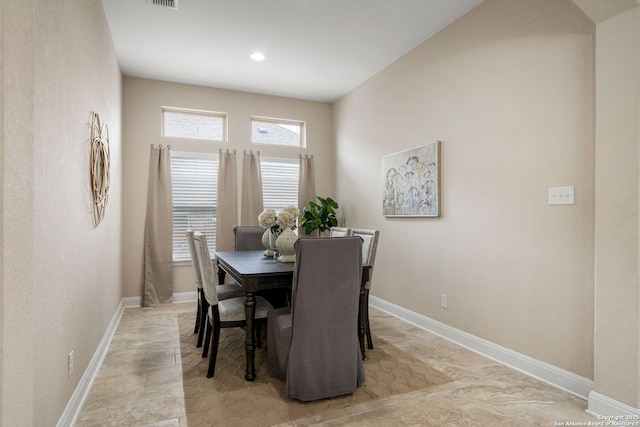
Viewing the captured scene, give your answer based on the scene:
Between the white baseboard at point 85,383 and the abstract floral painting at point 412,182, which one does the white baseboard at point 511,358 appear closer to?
the abstract floral painting at point 412,182

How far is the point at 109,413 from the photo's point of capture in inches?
85.0

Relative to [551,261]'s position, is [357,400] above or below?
below

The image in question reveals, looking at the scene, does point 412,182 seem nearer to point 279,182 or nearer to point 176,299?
point 279,182

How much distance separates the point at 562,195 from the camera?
98.0 inches

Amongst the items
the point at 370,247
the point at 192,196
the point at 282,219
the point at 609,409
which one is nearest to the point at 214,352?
the point at 282,219

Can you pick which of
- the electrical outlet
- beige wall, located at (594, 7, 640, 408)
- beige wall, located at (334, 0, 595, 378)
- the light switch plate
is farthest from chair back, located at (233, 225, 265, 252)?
beige wall, located at (594, 7, 640, 408)

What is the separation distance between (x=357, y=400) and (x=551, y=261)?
5.36ft

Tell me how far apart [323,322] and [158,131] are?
381 centimetres

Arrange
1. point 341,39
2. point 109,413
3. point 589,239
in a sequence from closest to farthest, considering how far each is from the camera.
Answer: point 109,413 → point 589,239 → point 341,39

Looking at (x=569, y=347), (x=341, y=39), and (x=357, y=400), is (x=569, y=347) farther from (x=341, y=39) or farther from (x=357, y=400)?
(x=341, y=39)

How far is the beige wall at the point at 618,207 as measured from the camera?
199 centimetres

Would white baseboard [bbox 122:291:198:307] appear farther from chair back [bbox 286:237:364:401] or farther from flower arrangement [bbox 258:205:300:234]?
chair back [bbox 286:237:364:401]

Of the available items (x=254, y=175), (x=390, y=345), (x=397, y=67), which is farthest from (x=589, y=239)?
(x=254, y=175)

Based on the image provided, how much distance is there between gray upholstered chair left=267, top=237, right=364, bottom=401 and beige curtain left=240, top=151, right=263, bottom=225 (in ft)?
10.1
